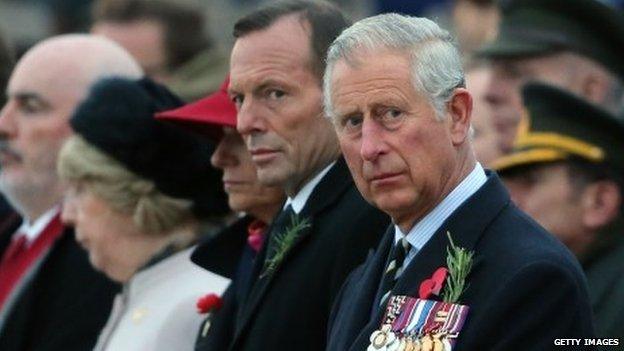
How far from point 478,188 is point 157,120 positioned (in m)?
2.45

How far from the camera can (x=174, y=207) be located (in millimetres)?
7422

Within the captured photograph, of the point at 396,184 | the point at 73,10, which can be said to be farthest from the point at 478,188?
the point at 73,10

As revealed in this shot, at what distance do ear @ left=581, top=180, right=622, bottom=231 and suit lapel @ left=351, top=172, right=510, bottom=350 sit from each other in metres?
1.81

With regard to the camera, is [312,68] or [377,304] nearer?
[377,304]

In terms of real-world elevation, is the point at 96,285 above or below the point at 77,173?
below

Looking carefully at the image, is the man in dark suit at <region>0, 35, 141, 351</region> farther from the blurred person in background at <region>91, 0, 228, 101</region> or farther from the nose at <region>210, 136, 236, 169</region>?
the nose at <region>210, 136, 236, 169</region>

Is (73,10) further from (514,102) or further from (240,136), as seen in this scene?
(240,136)

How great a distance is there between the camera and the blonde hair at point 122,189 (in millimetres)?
7422

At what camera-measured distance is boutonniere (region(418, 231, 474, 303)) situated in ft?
16.4

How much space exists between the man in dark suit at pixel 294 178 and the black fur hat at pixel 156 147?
110cm

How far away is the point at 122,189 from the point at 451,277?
8.91 feet

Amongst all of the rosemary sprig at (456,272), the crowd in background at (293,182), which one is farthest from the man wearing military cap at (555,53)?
the rosemary sprig at (456,272)

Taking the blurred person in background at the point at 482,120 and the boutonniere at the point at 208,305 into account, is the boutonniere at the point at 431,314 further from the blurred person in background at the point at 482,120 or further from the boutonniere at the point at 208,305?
the blurred person in background at the point at 482,120

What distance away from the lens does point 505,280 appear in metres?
4.91
